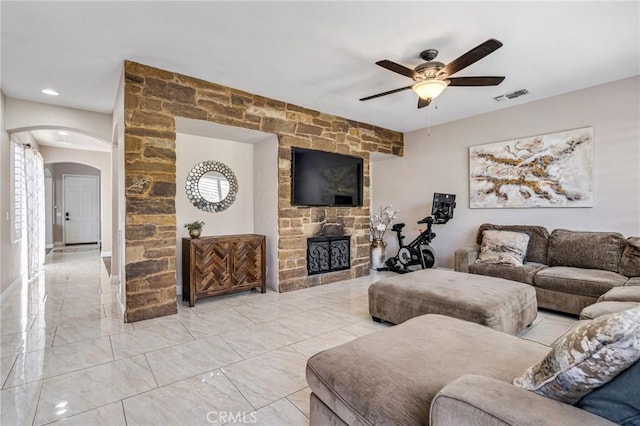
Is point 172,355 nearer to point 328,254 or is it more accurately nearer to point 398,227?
point 328,254

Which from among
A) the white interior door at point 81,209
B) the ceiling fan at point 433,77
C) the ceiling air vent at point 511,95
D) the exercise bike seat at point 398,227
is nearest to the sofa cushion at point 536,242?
the ceiling air vent at point 511,95

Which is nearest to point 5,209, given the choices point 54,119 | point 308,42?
point 54,119

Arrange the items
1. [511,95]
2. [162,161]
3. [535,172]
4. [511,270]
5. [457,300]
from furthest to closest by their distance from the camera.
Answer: [535,172], [511,95], [511,270], [162,161], [457,300]

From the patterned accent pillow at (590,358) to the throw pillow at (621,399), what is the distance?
14mm

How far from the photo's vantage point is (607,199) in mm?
3676

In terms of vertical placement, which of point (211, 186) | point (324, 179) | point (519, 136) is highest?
point (519, 136)

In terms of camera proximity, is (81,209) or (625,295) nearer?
(625,295)

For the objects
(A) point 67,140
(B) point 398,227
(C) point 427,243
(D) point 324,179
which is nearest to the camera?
(D) point 324,179

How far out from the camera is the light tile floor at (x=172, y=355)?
69.5 inches

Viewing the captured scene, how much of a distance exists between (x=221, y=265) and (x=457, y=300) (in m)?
2.73

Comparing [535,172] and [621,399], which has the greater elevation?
[535,172]

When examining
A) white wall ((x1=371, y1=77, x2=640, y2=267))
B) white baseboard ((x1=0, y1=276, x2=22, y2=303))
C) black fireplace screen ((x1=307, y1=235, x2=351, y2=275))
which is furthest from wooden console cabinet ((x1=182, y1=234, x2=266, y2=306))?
white wall ((x1=371, y1=77, x2=640, y2=267))

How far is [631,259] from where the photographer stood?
3.15 metres

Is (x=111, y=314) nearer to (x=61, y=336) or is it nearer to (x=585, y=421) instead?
(x=61, y=336)
